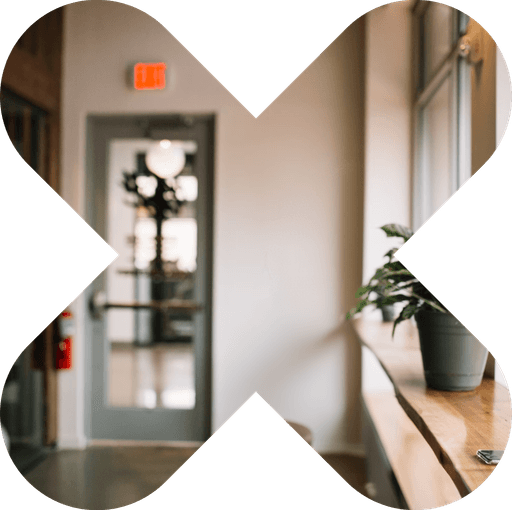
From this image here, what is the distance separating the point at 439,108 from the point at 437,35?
0.19 m

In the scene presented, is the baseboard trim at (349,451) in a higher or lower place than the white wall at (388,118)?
lower

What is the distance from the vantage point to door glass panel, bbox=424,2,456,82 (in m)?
1.39

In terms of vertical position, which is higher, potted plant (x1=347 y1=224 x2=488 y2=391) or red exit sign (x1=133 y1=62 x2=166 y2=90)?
red exit sign (x1=133 y1=62 x2=166 y2=90)

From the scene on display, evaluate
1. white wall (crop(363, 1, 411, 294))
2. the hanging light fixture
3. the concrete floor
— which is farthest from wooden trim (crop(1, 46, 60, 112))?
the concrete floor

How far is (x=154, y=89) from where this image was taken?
142 cm

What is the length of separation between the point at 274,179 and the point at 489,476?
92 cm

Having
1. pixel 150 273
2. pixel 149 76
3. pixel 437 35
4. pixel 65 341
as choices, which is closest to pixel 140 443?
pixel 65 341

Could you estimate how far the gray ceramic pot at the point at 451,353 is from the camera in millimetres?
1380

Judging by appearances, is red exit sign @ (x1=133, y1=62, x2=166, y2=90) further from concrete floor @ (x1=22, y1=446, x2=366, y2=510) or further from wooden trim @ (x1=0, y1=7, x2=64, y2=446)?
concrete floor @ (x1=22, y1=446, x2=366, y2=510)

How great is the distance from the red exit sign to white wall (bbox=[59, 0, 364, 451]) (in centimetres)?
2

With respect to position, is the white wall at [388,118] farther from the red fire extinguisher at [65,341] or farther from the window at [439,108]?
the red fire extinguisher at [65,341]

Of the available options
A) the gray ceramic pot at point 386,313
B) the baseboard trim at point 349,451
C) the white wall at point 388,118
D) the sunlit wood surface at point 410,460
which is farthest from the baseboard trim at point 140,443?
the white wall at point 388,118

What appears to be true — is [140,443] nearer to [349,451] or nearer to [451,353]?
[349,451]

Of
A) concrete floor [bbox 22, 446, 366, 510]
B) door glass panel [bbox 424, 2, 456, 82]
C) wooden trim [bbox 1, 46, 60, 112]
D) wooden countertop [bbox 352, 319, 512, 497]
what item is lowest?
concrete floor [bbox 22, 446, 366, 510]
